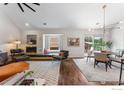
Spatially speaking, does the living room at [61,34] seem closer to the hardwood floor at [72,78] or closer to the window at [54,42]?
the window at [54,42]

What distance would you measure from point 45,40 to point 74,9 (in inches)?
168

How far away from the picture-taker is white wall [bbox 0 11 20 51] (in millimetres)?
7829

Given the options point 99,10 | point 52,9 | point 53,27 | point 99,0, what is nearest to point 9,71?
point 99,0

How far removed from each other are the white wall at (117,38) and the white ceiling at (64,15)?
2.66 feet

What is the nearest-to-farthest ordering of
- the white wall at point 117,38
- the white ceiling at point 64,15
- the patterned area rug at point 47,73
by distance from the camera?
the patterned area rug at point 47,73
the white ceiling at point 64,15
the white wall at point 117,38

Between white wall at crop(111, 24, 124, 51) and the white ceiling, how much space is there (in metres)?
0.81

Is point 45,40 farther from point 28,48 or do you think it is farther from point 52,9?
point 52,9

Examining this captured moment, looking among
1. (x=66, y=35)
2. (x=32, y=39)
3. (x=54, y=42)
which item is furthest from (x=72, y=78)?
(x=32, y=39)

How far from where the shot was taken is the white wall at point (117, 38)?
29.1 ft

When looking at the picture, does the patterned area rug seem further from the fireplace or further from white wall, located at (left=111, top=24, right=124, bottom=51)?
white wall, located at (left=111, top=24, right=124, bottom=51)

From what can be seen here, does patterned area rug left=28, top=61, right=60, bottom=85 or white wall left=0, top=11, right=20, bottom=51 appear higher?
white wall left=0, top=11, right=20, bottom=51

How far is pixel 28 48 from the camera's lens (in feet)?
33.7

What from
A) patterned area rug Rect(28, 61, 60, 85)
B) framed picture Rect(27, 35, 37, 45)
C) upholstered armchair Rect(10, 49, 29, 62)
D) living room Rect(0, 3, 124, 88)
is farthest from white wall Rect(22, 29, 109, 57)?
patterned area rug Rect(28, 61, 60, 85)

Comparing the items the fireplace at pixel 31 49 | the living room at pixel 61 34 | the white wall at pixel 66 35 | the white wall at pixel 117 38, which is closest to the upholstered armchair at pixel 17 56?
the living room at pixel 61 34
